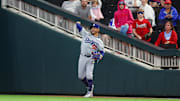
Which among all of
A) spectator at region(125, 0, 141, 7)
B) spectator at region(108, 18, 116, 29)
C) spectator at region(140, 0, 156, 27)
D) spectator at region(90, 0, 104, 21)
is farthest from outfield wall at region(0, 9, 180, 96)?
spectator at region(125, 0, 141, 7)

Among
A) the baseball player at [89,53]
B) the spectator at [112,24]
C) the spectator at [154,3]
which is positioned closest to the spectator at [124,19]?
the spectator at [112,24]

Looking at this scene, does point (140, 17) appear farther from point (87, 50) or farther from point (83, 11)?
point (87, 50)

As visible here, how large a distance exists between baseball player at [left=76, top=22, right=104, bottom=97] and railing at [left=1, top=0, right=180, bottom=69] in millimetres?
1193

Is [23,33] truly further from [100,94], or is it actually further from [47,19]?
[100,94]

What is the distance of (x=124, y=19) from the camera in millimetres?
14422

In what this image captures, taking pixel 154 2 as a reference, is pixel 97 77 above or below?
below

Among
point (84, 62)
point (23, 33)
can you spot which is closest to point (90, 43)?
point (84, 62)

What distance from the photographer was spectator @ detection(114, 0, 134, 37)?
14.4 metres

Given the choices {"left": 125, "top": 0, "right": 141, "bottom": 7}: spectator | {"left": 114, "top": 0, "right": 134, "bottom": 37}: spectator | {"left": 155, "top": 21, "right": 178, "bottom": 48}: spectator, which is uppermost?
{"left": 125, "top": 0, "right": 141, "bottom": 7}: spectator

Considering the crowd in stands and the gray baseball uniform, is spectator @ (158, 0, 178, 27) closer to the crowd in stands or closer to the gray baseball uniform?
the crowd in stands

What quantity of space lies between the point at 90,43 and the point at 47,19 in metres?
2.27

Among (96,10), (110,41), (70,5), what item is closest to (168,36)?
(110,41)

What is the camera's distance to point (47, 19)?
14.9 meters

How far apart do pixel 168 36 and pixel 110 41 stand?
5.63ft
